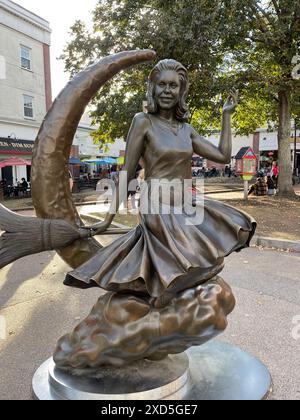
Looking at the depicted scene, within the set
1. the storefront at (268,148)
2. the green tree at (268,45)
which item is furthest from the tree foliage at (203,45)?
the storefront at (268,148)

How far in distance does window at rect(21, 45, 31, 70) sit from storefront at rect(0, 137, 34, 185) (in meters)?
4.49

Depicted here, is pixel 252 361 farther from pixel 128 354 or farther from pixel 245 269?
pixel 245 269

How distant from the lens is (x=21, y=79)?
A: 71.8 feet

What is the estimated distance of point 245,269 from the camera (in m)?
6.13

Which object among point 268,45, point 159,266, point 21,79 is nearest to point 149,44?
point 268,45

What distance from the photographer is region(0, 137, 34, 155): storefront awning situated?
20266 millimetres

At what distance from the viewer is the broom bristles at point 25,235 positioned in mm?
2244

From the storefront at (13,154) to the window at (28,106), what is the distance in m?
1.75

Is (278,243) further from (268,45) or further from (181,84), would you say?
(268,45)

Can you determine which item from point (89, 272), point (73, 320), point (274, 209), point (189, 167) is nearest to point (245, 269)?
point (73, 320)

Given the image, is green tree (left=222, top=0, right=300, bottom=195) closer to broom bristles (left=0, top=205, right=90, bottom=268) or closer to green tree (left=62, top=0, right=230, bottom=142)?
green tree (left=62, top=0, right=230, bottom=142)

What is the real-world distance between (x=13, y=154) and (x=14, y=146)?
48 centimetres

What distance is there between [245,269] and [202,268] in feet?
A: 13.1

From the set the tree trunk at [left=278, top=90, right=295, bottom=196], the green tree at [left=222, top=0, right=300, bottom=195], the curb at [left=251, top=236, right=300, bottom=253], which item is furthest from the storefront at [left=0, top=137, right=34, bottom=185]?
the curb at [left=251, top=236, right=300, bottom=253]
